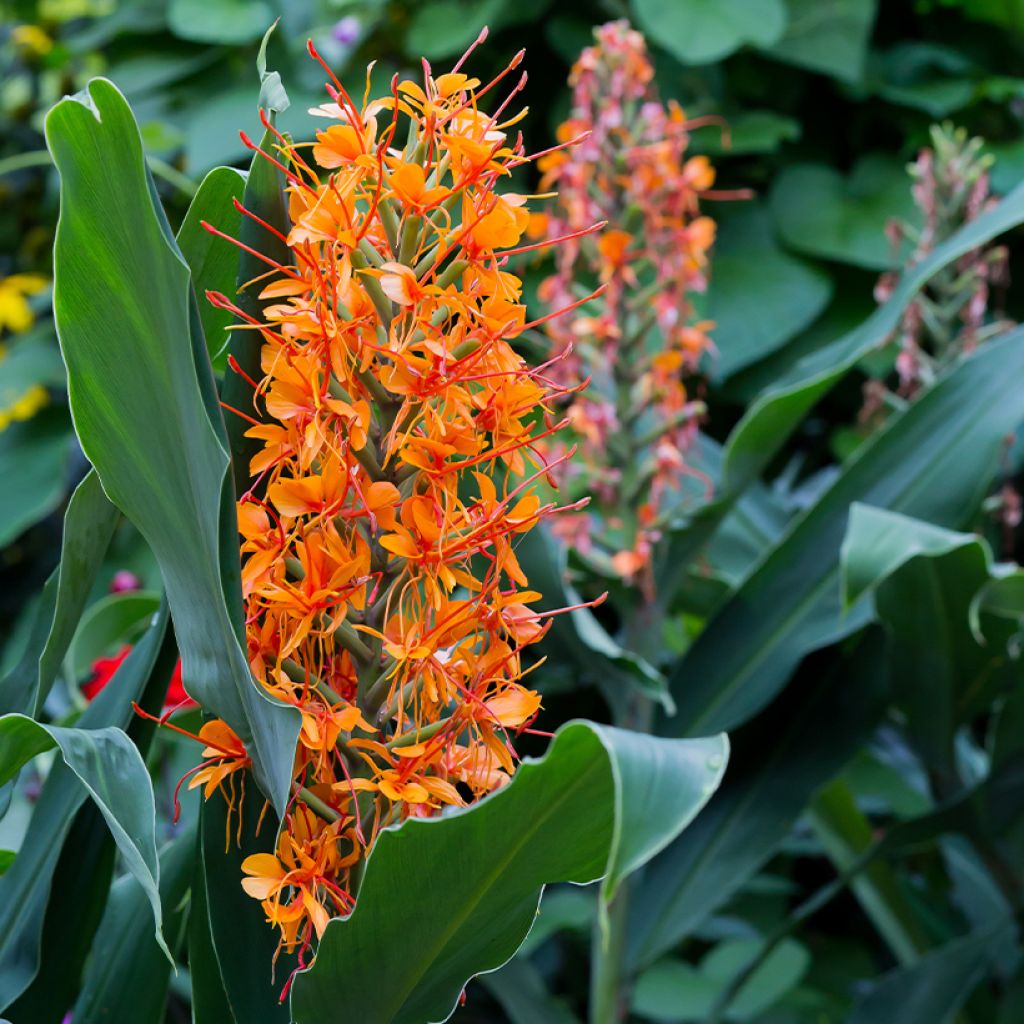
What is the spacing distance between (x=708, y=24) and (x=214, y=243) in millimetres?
1196

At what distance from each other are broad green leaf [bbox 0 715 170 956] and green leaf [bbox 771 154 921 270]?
4.28ft

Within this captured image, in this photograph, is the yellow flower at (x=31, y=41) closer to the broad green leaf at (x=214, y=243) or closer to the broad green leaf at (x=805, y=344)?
the broad green leaf at (x=805, y=344)

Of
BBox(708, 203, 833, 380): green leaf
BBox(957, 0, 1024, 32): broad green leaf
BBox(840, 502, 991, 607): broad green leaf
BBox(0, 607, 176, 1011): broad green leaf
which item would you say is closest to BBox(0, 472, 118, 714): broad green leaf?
BBox(0, 607, 176, 1011): broad green leaf

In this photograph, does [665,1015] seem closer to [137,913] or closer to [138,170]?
[137,913]

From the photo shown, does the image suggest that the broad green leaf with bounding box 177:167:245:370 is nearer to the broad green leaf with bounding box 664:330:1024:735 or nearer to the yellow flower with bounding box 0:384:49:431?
the broad green leaf with bounding box 664:330:1024:735

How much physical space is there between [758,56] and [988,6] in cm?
32

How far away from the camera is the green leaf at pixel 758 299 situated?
1.48m

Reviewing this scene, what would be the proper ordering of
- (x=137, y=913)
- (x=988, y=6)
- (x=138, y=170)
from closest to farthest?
(x=138, y=170)
(x=137, y=913)
(x=988, y=6)

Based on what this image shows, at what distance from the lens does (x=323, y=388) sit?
37 centimetres

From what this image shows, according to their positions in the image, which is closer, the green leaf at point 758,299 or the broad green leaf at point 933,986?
the broad green leaf at point 933,986

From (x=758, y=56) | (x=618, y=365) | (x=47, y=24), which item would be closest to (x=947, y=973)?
(x=618, y=365)

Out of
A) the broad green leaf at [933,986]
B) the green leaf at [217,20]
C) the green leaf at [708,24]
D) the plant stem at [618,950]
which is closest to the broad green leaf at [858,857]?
the broad green leaf at [933,986]

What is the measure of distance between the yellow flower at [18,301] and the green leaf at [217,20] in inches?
16.9

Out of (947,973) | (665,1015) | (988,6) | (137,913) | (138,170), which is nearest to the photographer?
(138,170)
